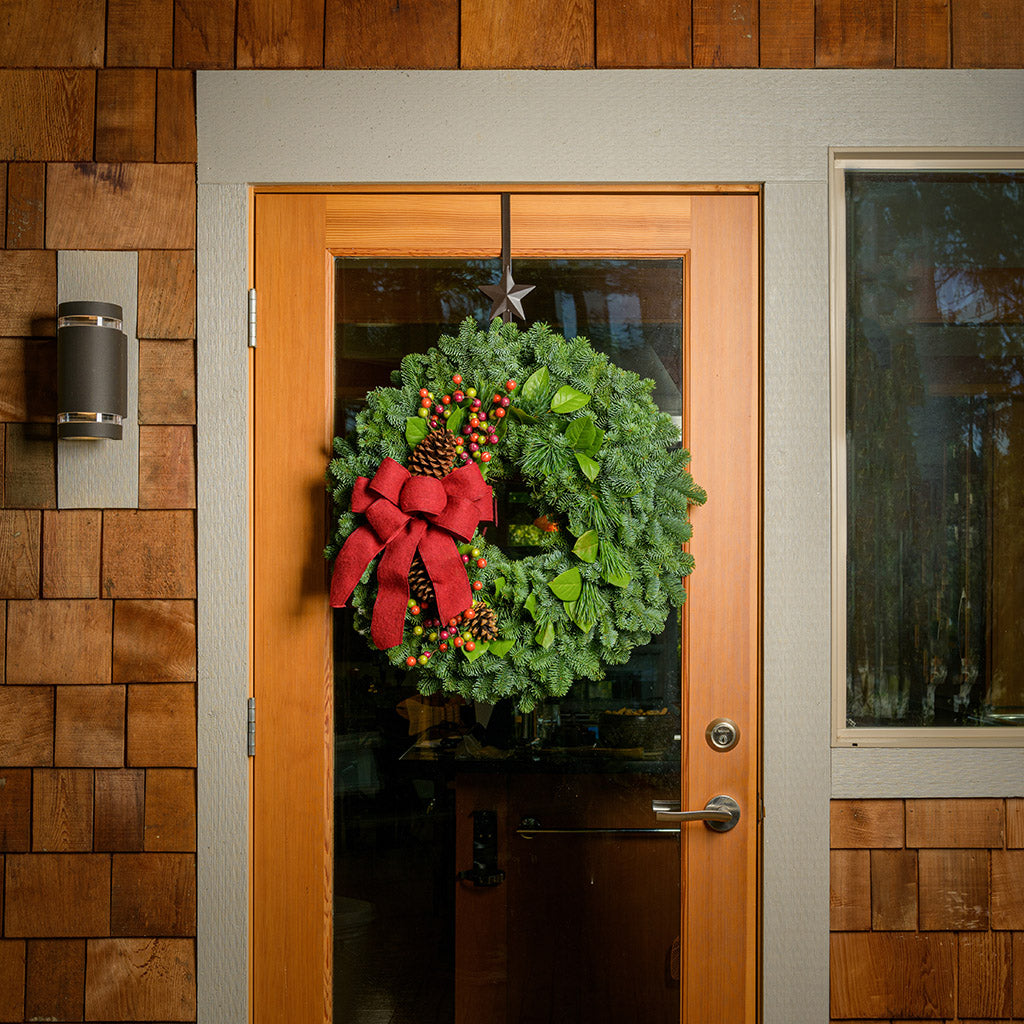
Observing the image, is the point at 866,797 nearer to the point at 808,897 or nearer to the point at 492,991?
the point at 808,897

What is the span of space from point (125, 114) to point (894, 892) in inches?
88.4

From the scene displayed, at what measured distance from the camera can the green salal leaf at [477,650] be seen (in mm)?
1563

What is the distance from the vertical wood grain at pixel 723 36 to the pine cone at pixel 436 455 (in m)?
0.96

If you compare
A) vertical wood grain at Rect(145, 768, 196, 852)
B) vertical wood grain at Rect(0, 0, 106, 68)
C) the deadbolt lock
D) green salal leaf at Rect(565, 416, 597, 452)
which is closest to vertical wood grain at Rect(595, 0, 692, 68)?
green salal leaf at Rect(565, 416, 597, 452)

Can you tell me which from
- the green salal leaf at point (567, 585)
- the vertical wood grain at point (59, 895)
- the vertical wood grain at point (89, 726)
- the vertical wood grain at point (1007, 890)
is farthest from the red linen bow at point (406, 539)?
the vertical wood grain at point (1007, 890)

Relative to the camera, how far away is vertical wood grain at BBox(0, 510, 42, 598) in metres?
1.74

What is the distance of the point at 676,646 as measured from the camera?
1776 millimetres

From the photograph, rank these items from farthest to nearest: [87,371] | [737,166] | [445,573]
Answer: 1. [737,166]
2. [87,371]
3. [445,573]

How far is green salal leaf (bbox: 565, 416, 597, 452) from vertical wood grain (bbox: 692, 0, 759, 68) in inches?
32.2

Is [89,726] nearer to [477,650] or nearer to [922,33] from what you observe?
[477,650]

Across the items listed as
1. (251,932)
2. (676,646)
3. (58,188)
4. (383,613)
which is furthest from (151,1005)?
(58,188)

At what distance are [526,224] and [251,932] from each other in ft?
5.14

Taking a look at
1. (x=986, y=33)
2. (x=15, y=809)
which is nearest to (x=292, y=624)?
(x=15, y=809)

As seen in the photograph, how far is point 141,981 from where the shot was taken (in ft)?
5.63
